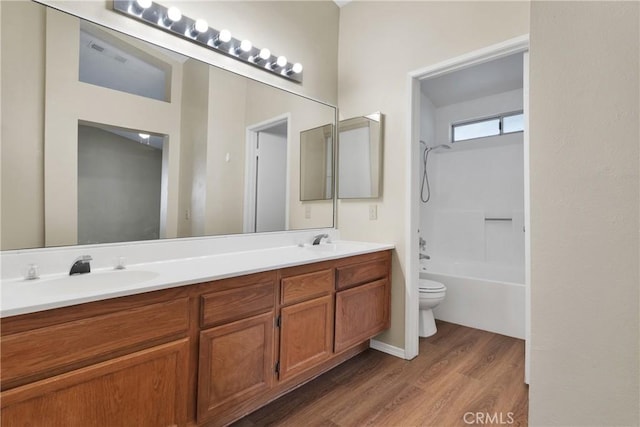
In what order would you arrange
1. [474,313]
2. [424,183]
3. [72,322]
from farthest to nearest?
[424,183]
[474,313]
[72,322]

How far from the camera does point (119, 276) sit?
141 cm

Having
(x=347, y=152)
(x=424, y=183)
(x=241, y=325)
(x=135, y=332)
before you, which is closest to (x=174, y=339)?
(x=135, y=332)

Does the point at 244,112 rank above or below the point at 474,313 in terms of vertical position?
above

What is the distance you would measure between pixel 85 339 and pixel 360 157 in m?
2.07

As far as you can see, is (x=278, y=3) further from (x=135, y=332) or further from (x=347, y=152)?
(x=135, y=332)

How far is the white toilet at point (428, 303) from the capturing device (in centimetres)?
270

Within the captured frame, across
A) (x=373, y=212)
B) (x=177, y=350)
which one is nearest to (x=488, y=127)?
(x=373, y=212)

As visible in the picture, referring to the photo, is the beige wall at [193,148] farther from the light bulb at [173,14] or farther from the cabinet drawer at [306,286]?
the cabinet drawer at [306,286]

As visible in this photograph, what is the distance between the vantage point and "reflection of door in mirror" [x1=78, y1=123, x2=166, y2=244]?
1470 millimetres

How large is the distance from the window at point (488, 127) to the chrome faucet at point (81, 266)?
13.1 ft

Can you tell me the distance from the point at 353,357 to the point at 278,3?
2588 millimetres

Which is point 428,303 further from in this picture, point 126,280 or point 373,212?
point 126,280

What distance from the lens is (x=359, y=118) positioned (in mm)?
2576

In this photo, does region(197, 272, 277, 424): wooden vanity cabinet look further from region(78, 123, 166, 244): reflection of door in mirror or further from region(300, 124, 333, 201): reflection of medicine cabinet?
region(300, 124, 333, 201): reflection of medicine cabinet
